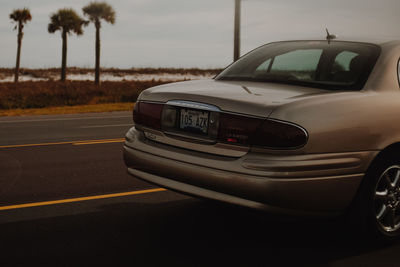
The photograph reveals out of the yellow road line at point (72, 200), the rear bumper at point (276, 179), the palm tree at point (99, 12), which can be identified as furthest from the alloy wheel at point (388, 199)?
the palm tree at point (99, 12)

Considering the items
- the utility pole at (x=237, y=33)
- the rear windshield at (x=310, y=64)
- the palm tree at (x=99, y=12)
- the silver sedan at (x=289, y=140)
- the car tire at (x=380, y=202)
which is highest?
the palm tree at (x=99, y=12)

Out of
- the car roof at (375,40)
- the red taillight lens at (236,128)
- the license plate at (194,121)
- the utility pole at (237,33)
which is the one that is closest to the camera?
the red taillight lens at (236,128)

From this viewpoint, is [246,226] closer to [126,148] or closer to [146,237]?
[146,237]

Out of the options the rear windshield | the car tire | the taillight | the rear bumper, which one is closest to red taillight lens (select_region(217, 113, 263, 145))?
the taillight

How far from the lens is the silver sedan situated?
389 centimetres

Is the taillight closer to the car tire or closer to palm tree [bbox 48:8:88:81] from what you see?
the car tire

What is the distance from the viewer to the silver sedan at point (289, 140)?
3.89 m

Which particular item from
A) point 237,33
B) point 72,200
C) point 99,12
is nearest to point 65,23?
point 99,12

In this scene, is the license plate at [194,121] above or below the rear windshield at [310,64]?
below

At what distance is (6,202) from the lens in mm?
5766

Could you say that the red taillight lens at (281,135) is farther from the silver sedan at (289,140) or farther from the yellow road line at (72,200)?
the yellow road line at (72,200)

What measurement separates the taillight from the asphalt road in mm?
535

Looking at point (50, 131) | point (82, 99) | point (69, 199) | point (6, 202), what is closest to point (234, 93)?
point (69, 199)

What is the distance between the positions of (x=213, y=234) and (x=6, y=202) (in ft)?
7.92
